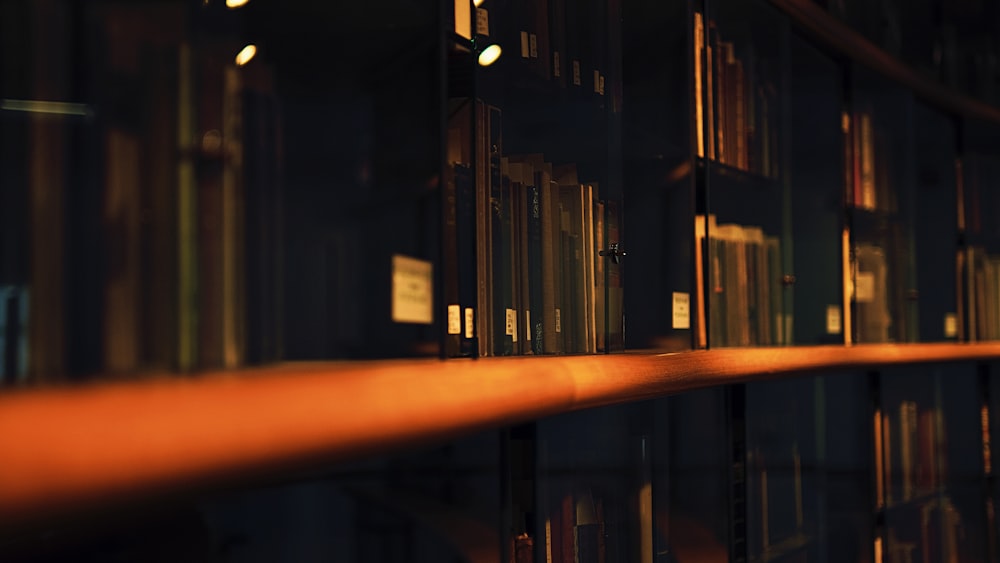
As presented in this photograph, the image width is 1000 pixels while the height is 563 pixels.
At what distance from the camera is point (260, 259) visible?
71 centimetres

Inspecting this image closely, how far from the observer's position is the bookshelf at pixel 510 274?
Result: 0.53 metres

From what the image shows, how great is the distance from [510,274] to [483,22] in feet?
1.03

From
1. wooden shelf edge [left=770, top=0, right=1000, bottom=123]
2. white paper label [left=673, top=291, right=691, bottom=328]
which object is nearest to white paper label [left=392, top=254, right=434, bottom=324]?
white paper label [left=673, top=291, right=691, bottom=328]

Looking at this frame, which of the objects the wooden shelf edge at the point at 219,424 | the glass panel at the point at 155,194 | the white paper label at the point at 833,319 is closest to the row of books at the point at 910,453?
the white paper label at the point at 833,319

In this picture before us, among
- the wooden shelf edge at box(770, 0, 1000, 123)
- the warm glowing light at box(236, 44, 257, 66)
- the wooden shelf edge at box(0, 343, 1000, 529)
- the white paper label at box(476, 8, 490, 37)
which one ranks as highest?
the wooden shelf edge at box(770, 0, 1000, 123)

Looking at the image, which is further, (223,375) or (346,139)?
(346,139)

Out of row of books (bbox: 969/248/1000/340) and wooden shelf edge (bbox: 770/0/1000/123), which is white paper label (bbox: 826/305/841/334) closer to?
wooden shelf edge (bbox: 770/0/1000/123)

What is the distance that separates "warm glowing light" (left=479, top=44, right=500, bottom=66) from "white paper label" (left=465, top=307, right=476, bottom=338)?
0.30m

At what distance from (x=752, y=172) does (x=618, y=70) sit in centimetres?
68

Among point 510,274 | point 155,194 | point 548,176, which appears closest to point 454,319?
point 510,274

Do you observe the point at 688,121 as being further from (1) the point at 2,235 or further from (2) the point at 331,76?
(1) the point at 2,235

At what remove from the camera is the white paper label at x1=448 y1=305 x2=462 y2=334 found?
1.10 m

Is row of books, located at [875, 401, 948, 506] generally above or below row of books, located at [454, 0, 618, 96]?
below

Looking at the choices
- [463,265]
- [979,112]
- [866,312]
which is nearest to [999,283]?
[979,112]
